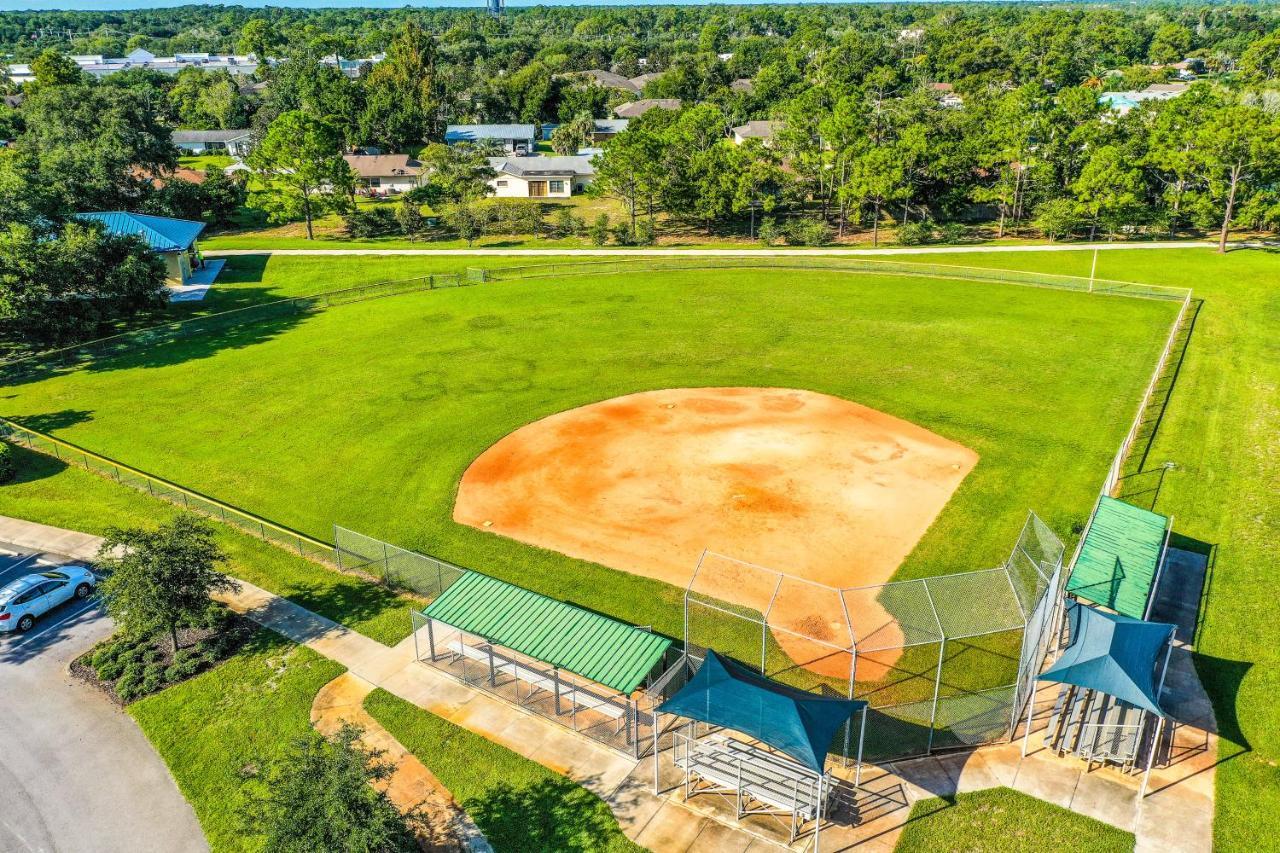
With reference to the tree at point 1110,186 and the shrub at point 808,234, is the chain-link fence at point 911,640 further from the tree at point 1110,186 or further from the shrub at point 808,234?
the tree at point 1110,186

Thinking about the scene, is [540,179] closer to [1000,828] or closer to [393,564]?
[393,564]

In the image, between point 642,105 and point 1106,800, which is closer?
point 1106,800

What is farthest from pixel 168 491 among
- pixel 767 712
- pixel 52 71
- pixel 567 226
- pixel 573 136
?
pixel 52 71

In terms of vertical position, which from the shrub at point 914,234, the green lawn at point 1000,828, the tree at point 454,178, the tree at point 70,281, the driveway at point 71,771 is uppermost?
the tree at point 454,178

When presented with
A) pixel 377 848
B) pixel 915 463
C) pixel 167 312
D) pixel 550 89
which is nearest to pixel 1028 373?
pixel 915 463

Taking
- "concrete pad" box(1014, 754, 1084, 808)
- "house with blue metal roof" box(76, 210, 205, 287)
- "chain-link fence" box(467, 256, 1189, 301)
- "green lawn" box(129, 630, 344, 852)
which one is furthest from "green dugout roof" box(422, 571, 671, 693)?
"house with blue metal roof" box(76, 210, 205, 287)

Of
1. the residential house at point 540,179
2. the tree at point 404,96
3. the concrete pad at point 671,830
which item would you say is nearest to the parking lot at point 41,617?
the concrete pad at point 671,830

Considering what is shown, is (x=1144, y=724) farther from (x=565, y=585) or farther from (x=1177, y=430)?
(x=1177, y=430)
